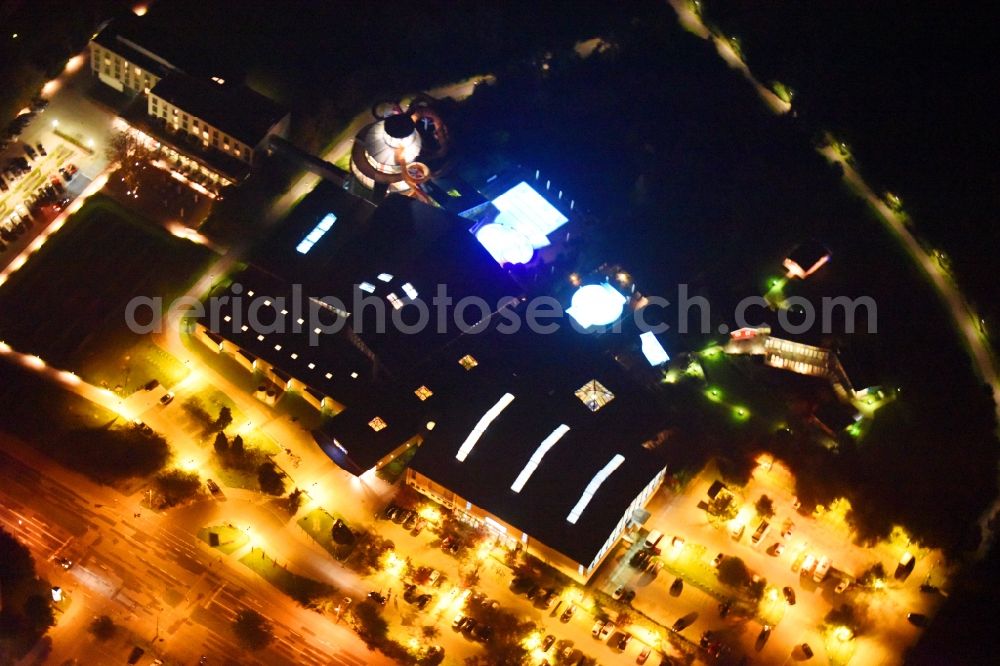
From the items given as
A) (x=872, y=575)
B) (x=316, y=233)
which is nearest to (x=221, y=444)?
(x=316, y=233)

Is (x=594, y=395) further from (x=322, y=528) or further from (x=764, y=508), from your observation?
(x=322, y=528)

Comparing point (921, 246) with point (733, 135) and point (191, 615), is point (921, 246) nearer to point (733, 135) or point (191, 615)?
point (733, 135)

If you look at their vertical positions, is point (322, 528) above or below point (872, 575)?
below

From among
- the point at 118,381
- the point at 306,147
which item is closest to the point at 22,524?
the point at 118,381

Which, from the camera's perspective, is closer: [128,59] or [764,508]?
[764,508]

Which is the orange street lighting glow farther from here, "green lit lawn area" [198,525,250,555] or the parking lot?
the parking lot

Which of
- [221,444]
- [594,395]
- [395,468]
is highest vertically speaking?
[594,395]

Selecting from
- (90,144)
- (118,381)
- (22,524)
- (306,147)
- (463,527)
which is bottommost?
(22,524)
